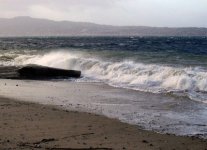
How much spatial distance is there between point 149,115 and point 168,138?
2.98 m

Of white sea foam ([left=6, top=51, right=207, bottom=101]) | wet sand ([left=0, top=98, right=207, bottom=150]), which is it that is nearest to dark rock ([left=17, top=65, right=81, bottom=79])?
white sea foam ([left=6, top=51, right=207, bottom=101])

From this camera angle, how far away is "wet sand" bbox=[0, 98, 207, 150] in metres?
10.1

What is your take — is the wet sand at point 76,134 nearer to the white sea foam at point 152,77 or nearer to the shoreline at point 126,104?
the shoreline at point 126,104

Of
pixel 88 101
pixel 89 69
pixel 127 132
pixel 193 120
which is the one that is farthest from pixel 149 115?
pixel 89 69

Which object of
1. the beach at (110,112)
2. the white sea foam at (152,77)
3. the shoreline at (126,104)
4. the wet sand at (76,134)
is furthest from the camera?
the white sea foam at (152,77)

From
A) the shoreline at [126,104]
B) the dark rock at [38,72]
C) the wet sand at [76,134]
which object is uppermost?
the wet sand at [76,134]

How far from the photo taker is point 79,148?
9758 millimetres

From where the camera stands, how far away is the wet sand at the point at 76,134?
10102mm

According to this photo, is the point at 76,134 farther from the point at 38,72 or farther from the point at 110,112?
the point at 38,72

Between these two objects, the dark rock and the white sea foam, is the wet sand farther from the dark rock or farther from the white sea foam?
the dark rock

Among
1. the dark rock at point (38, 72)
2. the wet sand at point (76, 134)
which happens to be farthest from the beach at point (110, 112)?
the dark rock at point (38, 72)

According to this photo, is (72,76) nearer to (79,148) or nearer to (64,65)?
(64,65)

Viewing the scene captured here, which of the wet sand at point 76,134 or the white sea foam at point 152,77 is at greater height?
the wet sand at point 76,134

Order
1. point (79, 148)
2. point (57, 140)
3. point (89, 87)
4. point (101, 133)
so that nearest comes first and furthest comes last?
point (79, 148)
point (57, 140)
point (101, 133)
point (89, 87)
